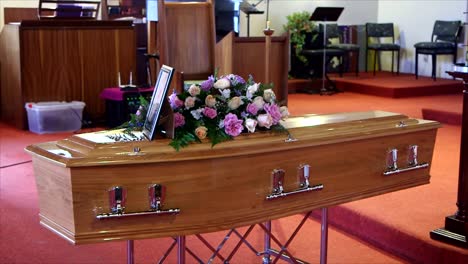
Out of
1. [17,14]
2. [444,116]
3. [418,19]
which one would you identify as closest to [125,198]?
[444,116]

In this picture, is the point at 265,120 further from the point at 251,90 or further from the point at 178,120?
the point at 178,120

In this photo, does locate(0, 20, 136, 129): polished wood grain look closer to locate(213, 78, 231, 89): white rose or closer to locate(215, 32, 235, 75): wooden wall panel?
locate(215, 32, 235, 75): wooden wall panel

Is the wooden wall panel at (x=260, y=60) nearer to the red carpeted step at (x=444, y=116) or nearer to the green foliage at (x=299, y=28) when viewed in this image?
the red carpeted step at (x=444, y=116)

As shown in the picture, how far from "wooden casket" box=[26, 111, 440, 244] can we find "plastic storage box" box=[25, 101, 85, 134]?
5038mm

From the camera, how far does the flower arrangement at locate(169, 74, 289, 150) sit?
213cm

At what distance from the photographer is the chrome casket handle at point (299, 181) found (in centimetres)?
220

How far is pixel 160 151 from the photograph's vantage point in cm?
199

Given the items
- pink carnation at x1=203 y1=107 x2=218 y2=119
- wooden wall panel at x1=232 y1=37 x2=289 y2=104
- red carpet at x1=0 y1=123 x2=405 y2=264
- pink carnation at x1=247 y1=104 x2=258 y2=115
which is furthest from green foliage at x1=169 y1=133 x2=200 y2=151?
wooden wall panel at x1=232 y1=37 x2=289 y2=104

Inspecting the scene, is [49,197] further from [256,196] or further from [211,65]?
[211,65]

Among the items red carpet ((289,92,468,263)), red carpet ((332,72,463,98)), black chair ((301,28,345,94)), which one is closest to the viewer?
red carpet ((289,92,468,263))

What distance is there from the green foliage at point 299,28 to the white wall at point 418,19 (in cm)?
197

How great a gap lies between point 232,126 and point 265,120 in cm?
13

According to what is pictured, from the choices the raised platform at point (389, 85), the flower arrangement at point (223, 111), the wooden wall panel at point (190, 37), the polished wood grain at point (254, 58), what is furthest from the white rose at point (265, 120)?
the raised platform at point (389, 85)

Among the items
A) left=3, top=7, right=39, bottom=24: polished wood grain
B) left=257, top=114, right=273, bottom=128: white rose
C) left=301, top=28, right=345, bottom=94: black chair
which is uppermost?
left=3, top=7, right=39, bottom=24: polished wood grain
